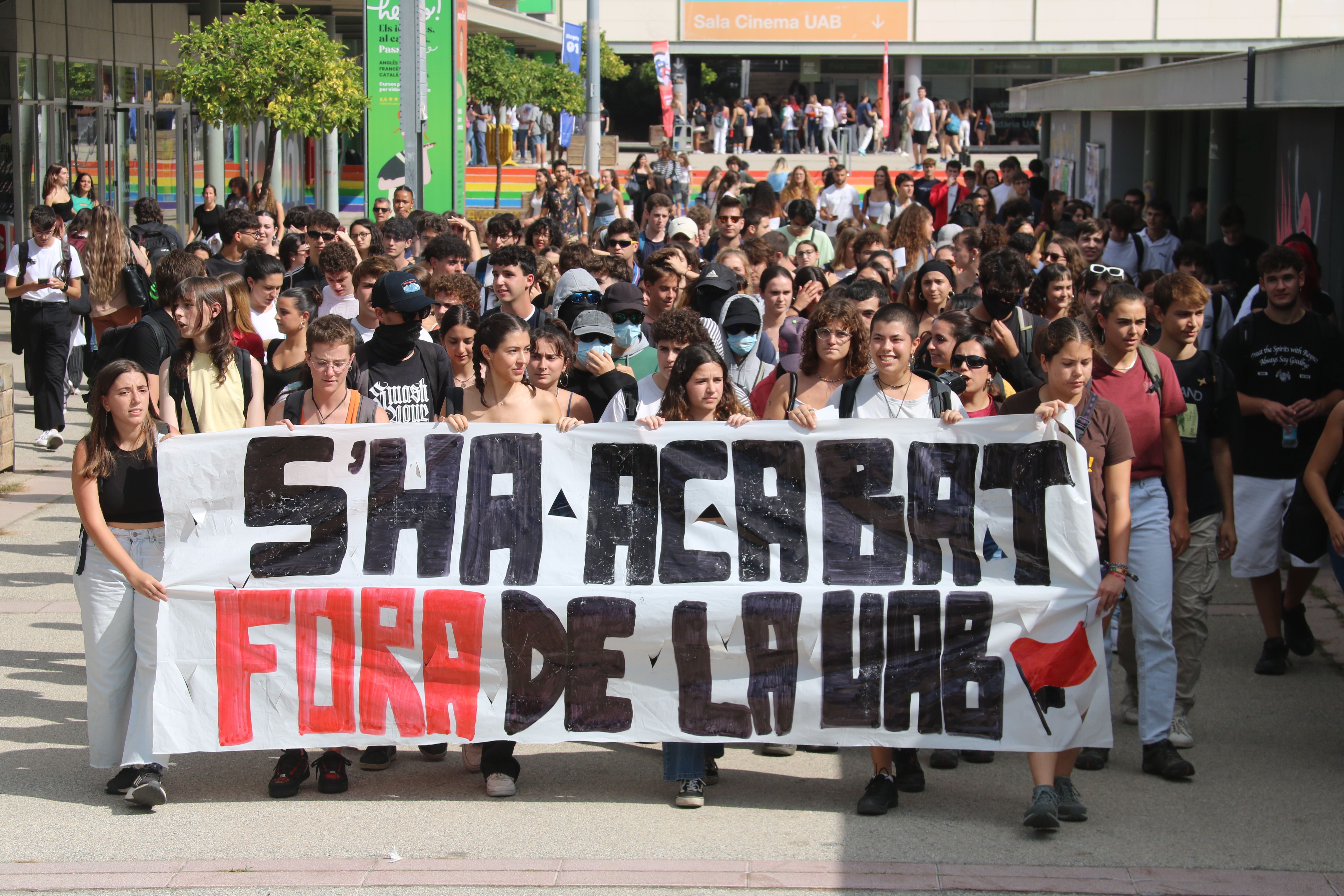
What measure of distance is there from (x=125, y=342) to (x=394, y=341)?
1.65 m

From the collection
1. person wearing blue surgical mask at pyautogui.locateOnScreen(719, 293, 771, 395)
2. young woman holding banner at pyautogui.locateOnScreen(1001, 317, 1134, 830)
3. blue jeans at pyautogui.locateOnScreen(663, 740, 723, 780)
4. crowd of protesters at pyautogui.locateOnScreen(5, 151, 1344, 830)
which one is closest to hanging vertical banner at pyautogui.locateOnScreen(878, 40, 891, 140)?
crowd of protesters at pyautogui.locateOnScreen(5, 151, 1344, 830)

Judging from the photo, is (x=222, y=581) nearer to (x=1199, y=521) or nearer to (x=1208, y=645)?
(x=1199, y=521)

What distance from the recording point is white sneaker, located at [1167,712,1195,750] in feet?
19.7

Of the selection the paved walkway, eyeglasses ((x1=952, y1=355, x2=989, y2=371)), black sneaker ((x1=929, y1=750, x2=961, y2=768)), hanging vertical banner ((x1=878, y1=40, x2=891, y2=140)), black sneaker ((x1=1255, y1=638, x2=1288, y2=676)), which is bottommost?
the paved walkway

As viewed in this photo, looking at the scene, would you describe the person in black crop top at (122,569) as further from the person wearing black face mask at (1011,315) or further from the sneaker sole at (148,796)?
the person wearing black face mask at (1011,315)

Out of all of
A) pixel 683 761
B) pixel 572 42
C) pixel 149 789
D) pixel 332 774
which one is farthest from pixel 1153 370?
pixel 572 42

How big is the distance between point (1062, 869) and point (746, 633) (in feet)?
4.43

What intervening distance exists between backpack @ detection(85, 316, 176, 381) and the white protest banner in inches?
56.0

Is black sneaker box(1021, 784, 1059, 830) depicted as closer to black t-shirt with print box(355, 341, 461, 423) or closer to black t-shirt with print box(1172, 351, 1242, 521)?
black t-shirt with print box(1172, 351, 1242, 521)

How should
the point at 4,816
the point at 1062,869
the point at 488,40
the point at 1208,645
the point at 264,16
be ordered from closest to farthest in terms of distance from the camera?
1. the point at 1062,869
2. the point at 4,816
3. the point at 1208,645
4. the point at 264,16
5. the point at 488,40

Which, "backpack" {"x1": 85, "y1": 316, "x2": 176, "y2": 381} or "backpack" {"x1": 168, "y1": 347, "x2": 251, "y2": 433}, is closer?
"backpack" {"x1": 168, "y1": 347, "x2": 251, "y2": 433}

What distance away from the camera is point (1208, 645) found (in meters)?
7.45

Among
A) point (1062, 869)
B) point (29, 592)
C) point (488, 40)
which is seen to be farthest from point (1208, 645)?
point (488, 40)

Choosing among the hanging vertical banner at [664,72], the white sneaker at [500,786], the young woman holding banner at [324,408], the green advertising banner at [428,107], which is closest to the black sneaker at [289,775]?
the young woman holding banner at [324,408]
